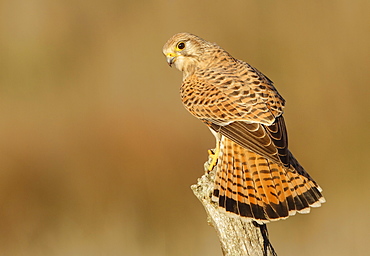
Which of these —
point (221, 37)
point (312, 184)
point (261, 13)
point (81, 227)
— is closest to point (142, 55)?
point (221, 37)

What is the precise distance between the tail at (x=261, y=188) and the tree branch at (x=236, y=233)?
5cm

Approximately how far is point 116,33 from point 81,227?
10.3ft

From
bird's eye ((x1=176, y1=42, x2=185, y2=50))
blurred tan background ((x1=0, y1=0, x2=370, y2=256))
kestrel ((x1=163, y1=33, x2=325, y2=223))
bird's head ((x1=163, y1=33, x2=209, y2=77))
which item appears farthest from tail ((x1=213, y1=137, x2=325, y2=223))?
blurred tan background ((x1=0, y1=0, x2=370, y2=256))

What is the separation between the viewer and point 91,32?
940cm

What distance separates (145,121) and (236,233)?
4.44m

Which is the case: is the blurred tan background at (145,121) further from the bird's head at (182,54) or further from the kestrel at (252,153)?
the kestrel at (252,153)

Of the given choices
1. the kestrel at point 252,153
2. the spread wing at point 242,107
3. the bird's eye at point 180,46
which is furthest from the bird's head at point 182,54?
the kestrel at point 252,153

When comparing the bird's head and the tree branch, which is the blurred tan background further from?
the tree branch

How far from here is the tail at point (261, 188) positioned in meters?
4.02

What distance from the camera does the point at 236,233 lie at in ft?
12.6

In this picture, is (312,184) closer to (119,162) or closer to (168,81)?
(119,162)

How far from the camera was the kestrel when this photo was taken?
13.3 ft

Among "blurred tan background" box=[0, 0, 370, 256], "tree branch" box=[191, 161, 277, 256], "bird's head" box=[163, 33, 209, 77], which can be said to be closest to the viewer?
"tree branch" box=[191, 161, 277, 256]

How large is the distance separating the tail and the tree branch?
52 millimetres
